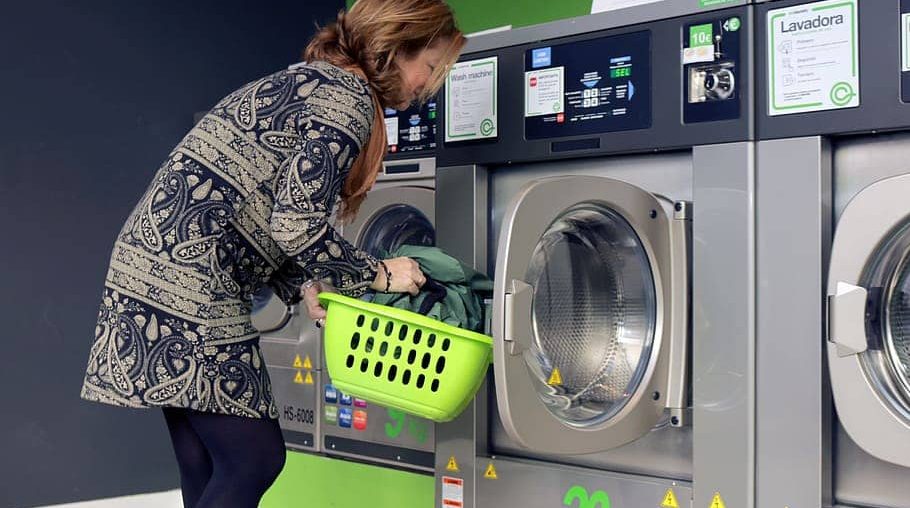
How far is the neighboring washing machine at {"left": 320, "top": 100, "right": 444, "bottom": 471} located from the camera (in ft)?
10.2

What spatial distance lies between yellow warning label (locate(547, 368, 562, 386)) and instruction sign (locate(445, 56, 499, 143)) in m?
0.63

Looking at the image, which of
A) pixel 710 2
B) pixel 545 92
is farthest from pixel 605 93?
pixel 710 2

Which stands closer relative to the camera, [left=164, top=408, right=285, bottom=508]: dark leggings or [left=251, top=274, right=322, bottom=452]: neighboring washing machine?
[left=164, top=408, right=285, bottom=508]: dark leggings

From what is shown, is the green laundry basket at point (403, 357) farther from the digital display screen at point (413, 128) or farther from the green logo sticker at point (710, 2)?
the digital display screen at point (413, 128)

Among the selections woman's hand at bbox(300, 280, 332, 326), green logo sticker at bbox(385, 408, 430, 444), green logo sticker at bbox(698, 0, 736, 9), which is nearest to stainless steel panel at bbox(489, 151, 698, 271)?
green logo sticker at bbox(698, 0, 736, 9)

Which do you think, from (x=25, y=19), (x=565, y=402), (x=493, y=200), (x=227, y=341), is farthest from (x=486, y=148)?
(x=25, y=19)

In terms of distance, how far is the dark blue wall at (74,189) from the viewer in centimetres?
391

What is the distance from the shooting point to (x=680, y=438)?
2.26 m

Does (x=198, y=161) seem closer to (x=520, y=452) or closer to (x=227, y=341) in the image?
(x=227, y=341)

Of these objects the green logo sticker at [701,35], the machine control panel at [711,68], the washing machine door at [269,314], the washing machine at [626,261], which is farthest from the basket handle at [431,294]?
the washing machine door at [269,314]

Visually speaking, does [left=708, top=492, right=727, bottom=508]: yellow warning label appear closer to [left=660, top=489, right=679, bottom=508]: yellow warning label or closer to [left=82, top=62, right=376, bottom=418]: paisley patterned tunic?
[left=660, top=489, right=679, bottom=508]: yellow warning label

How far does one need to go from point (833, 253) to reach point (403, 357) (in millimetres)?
849

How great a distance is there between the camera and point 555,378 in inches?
88.6

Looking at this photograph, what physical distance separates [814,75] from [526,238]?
0.65 meters
